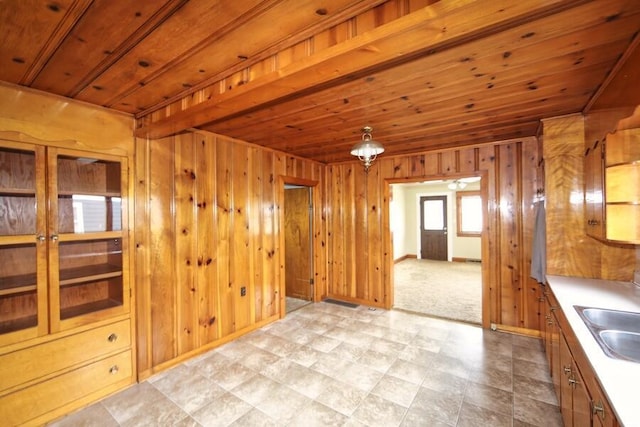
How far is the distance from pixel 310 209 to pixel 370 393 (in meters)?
2.96

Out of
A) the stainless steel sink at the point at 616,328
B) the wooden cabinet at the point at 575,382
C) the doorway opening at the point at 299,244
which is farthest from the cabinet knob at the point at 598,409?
the doorway opening at the point at 299,244

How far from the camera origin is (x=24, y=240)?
1.84 meters

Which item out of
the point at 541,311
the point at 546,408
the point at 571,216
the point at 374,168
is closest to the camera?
the point at 546,408

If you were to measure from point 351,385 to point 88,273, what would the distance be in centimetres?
238

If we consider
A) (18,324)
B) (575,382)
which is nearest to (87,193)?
(18,324)

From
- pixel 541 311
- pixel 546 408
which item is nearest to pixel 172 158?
pixel 546 408

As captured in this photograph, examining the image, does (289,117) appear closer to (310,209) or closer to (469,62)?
(469,62)

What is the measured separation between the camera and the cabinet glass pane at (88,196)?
2.09 meters

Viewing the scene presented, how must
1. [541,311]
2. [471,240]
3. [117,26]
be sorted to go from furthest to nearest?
[471,240], [541,311], [117,26]

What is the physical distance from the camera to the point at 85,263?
7.39ft

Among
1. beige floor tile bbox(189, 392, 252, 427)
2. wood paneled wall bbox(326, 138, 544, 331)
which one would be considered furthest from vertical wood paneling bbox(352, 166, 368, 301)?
beige floor tile bbox(189, 392, 252, 427)

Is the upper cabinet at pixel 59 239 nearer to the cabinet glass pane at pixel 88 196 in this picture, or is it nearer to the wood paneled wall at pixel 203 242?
the cabinet glass pane at pixel 88 196

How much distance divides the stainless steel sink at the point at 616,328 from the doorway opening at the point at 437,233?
13.8ft

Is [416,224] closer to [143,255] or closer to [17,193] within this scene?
[143,255]
